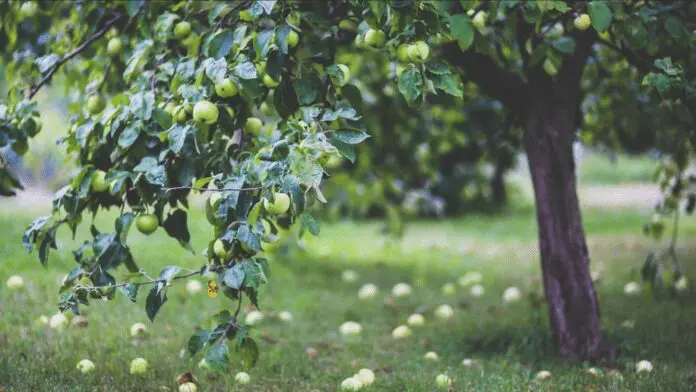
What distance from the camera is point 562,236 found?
9.34 ft

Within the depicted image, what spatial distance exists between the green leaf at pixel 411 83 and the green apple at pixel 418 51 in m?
0.03

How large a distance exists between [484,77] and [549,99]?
0.91 ft

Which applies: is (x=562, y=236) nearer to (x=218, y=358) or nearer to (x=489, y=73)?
(x=489, y=73)

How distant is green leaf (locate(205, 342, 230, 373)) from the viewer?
1.81 metres

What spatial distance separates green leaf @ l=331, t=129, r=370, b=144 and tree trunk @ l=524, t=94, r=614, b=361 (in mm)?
1301

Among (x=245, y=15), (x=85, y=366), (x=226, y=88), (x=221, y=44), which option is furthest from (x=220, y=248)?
(x=85, y=366)

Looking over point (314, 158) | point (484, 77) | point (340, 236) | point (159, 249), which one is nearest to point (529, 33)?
point (484, 77)

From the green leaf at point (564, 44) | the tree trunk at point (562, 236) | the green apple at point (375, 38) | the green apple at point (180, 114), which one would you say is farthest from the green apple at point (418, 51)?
the tree trunk at point (562, 236)

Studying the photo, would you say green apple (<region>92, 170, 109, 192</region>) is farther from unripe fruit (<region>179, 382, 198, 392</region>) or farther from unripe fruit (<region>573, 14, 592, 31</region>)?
unripe fruit (<region>573, 14, 592, 31</region>)

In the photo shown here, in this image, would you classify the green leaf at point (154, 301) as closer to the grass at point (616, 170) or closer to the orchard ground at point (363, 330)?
the orchard ground at point (363, 330)

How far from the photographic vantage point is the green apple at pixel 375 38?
199 centimetres

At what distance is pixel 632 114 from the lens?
3.62 meters

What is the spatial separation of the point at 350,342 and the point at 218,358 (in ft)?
5.24

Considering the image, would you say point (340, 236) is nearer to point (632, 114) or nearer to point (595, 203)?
point (632, 114)
